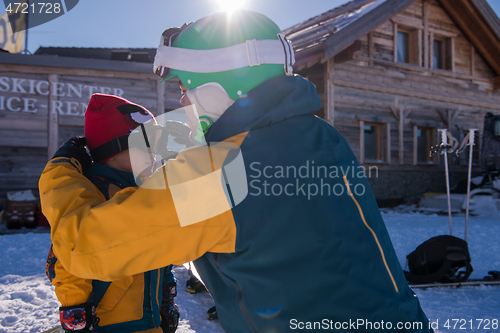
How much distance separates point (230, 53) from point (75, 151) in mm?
709

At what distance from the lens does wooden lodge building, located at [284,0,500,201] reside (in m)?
10.2

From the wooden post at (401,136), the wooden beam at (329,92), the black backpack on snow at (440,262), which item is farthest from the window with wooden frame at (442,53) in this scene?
the black backpack on snow at (440,262)

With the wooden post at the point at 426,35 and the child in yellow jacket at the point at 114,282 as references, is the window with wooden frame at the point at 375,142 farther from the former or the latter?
the child in yellow jacket at the point at 114,282

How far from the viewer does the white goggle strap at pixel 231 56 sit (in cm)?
92

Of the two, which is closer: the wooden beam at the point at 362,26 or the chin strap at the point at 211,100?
the chin strap at the point at 211,100

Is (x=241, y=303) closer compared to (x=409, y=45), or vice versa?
(x=241, y=303)

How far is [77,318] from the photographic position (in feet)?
3.99

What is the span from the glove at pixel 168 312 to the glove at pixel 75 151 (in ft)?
2.29

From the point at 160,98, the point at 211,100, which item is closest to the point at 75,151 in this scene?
the point at 211,100

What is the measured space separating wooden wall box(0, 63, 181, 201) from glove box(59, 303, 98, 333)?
8011mm

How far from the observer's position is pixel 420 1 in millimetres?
12055

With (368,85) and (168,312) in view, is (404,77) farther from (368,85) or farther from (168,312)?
(168,312)

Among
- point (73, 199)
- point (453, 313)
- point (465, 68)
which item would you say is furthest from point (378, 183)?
point (73, 199)

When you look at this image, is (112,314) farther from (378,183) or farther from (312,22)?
(312,22)
